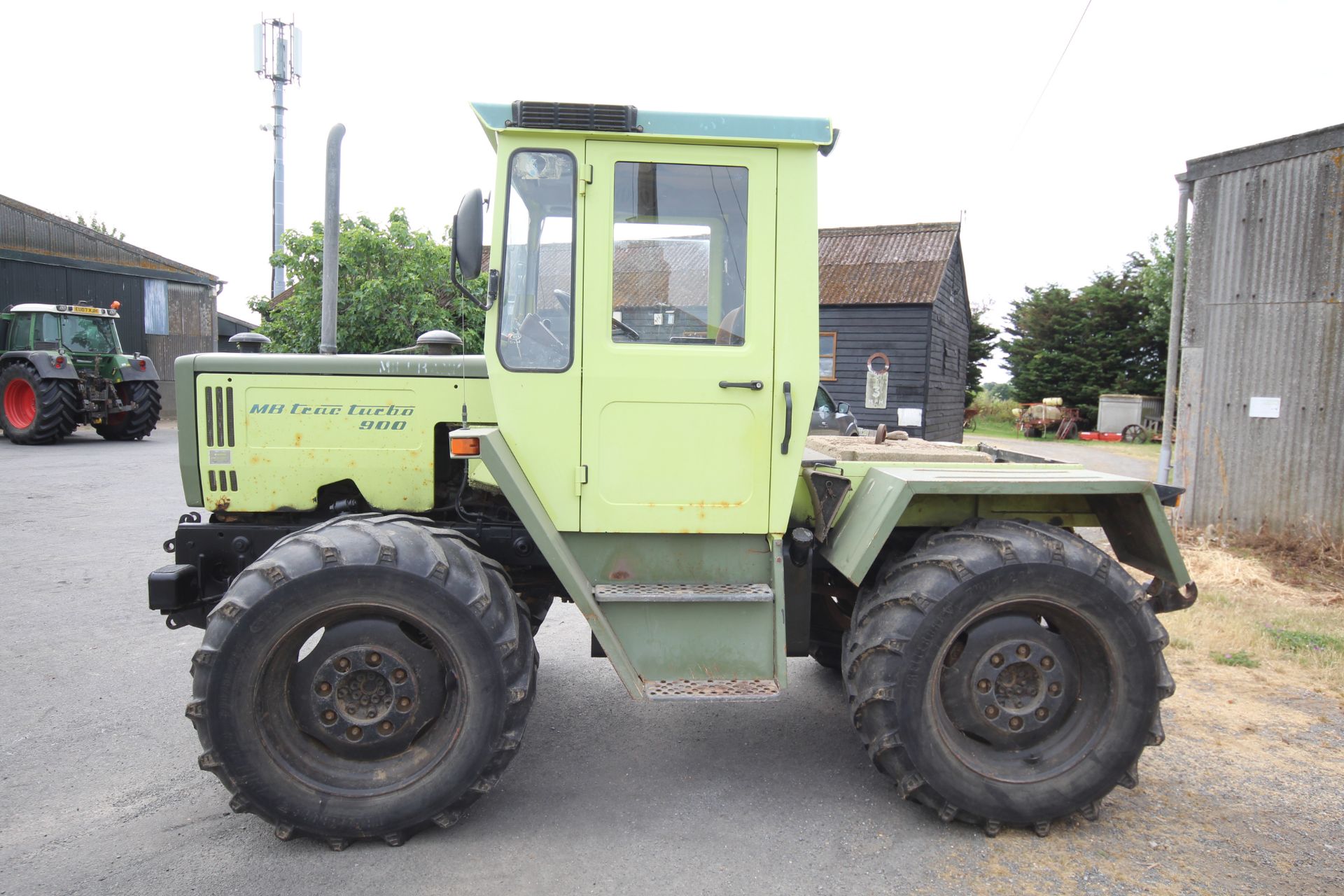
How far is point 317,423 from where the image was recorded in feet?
12.3

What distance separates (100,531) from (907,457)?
27.9ft

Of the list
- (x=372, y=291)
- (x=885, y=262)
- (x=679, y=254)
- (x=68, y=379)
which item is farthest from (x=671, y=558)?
(x=885, y=262)

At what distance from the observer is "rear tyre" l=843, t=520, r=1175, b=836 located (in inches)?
126

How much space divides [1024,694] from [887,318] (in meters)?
18.3

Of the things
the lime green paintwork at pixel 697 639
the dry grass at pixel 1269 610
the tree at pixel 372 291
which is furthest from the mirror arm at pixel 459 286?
the tree at pixel 372 291

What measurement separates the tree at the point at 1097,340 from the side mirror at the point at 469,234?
32472 millimetres

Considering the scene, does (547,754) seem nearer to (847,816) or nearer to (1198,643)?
(847,816)

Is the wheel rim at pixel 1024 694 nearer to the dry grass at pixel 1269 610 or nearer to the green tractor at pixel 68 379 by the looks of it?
the dry grass at pixel 1269 610

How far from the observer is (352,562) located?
119 inches

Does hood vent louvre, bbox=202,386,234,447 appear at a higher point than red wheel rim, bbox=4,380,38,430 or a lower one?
higher

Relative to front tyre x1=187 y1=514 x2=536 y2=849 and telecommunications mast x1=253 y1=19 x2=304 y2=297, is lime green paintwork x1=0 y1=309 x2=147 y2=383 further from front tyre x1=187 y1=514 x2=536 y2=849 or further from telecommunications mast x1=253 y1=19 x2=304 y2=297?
front tyre x1=187 y1=514 x2=536 y2=849

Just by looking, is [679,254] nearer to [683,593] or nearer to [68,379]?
[683,593]

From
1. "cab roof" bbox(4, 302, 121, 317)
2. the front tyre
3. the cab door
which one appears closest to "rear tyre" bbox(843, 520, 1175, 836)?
the cab door

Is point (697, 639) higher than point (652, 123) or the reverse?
the reverse
